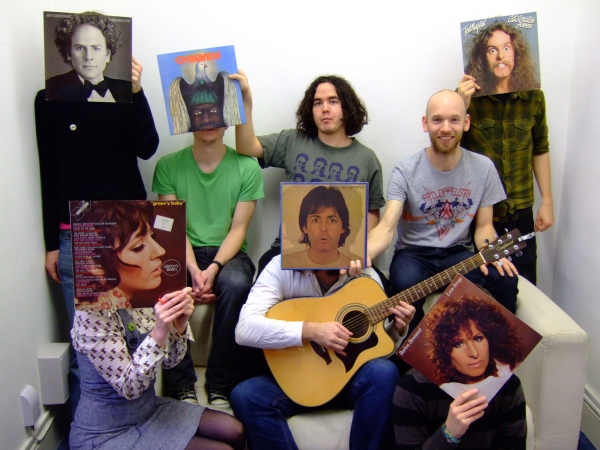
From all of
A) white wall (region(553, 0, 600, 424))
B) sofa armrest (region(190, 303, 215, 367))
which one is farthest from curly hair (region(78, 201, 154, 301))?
white wall (region(553, 0, 600, 424))

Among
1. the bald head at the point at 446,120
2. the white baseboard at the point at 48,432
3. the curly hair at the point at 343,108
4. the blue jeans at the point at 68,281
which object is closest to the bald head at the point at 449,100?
the bald head at the point at 446,120

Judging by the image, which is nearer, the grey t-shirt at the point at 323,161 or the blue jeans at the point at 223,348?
the blue jeans at the point at 223,348

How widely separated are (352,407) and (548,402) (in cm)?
67

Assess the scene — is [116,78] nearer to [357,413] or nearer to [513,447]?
[357,413]

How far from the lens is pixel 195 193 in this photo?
233cm

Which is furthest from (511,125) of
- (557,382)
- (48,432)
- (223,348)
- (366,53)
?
(48,432)

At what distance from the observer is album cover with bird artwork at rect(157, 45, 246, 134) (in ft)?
6.89

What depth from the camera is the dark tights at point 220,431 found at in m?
1.69

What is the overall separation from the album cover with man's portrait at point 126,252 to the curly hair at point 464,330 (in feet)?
2.48

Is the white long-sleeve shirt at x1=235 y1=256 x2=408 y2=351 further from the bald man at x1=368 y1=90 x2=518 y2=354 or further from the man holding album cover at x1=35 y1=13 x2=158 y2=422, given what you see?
the man holding album cover at x1=35 y1=13 x2=158 y2=422

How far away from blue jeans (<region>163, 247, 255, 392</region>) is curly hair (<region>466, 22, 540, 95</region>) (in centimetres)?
131

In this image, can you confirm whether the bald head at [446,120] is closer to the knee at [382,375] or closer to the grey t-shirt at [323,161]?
the grey t-shirt at [323,161]

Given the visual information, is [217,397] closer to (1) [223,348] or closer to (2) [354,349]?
(1) [223,348]

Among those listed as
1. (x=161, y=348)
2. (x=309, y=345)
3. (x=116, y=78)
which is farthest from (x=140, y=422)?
(x=116, y=78)
